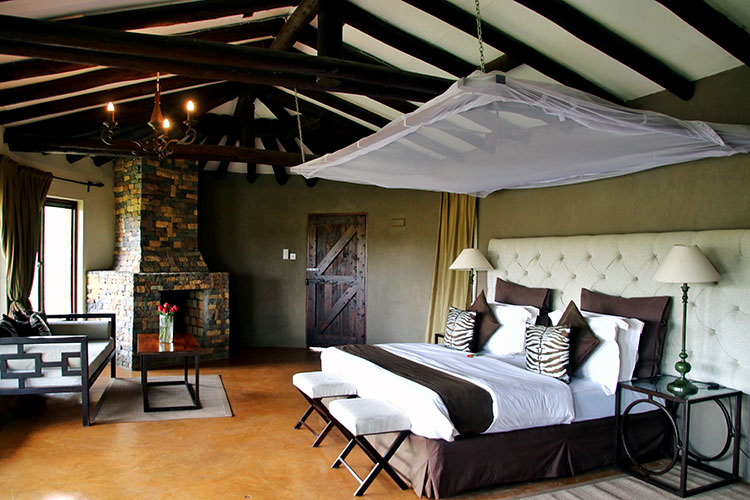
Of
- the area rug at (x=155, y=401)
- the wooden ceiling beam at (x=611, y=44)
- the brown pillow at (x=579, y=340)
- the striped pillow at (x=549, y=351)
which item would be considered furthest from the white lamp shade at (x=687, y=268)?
the area rug at (x=155, y=401)

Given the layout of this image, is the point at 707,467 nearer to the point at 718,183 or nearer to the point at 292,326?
the point at 718,183

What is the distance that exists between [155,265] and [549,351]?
4867 millimetres

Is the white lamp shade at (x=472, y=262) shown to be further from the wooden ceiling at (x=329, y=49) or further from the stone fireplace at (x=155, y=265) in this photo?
the stone fireplace at (x=155, y=265)

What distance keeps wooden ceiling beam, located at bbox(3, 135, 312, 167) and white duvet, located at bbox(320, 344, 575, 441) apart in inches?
120

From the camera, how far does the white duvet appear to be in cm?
294

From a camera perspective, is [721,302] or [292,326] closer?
[721,302]

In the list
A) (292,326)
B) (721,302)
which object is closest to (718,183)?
(721,302)

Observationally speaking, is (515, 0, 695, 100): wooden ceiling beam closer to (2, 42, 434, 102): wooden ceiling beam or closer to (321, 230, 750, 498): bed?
(2, 42, 434, 102): wooden ceiling beam

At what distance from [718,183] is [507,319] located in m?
1.84

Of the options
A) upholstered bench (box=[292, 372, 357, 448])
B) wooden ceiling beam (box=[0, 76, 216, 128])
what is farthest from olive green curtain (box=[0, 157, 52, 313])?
upholstered bench (box=[292, 372, 357, 448])

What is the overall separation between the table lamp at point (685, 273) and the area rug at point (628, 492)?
1.87 feet

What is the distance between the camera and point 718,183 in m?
3.43

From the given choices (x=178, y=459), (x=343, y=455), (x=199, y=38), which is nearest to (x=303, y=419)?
(x=343, y=455)

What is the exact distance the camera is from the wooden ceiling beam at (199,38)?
398cm
